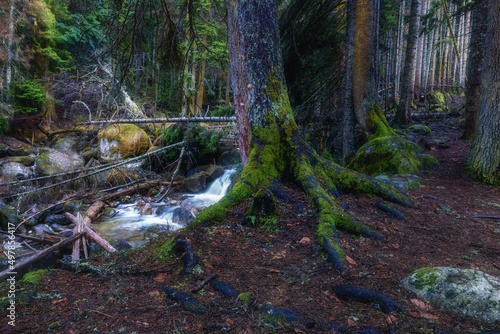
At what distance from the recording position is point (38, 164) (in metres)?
10.1

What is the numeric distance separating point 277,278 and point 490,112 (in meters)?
5.92

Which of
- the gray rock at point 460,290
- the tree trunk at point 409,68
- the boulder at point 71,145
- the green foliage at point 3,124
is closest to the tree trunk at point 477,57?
the tree trunk at point 409,68

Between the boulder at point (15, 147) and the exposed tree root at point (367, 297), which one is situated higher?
the boulder at point (15, 147)

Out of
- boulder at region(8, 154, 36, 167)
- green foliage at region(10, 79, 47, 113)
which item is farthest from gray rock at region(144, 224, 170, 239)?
green foliage at region(10, 79, 47, 113)

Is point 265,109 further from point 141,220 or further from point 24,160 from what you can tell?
point 24,160

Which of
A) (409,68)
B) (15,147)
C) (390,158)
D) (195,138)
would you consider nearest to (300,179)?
(390,158)

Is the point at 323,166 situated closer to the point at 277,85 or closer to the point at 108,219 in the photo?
the point at 277,85

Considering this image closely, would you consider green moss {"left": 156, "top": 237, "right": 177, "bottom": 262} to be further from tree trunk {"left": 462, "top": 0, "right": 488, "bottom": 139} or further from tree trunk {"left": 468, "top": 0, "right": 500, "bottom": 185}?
tree trunk {"left": 462, "top": 0, "right": 488, "bottom": 139}

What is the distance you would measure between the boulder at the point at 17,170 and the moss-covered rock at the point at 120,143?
272 cm

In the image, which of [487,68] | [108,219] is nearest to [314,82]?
[487,68]

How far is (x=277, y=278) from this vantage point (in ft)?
8.05

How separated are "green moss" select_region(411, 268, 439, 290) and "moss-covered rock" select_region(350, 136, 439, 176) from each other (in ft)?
13.4

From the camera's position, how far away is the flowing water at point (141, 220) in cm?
730

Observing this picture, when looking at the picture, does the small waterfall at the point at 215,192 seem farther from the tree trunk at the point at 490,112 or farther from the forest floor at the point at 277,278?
the tree trunk at the point at 490,112
